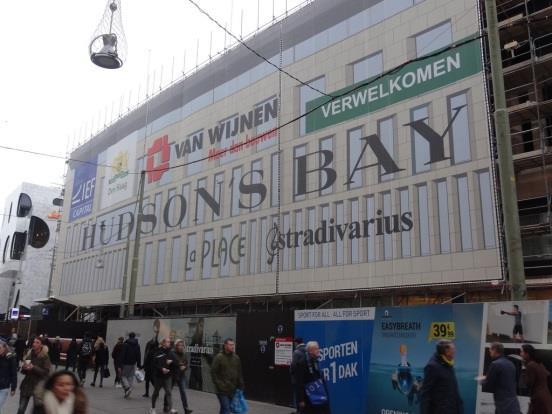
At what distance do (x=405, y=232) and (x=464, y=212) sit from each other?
2576 millimetres

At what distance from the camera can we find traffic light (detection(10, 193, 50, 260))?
6681cm

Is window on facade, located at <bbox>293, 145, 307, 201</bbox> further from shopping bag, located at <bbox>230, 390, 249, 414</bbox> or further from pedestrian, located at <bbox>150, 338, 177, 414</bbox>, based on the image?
shopping bag, located at <bbox>230, 390, 249, 414</bbox>

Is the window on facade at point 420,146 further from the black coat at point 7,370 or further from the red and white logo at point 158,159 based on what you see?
the red and white logo at point 158,159

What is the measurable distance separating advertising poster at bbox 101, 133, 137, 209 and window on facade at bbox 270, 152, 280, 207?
1551cm

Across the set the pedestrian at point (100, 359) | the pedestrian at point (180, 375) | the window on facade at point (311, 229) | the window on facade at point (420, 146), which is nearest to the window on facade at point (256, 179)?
the window on facade at point (311, 229)

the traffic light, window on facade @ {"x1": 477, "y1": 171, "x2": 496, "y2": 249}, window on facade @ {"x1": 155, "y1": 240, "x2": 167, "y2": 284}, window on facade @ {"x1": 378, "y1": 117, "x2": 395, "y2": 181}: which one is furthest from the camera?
the traffic light

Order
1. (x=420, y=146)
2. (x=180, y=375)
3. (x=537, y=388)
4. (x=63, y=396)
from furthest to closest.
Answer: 1. (x=420, y=146)
2. (x=180, y=375)
3. (x=537, y=388)
4. (x=63, y=396)

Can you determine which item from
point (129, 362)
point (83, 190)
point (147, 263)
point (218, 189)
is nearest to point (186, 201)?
point (218, 189)

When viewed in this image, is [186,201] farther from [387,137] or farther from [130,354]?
[130,354]

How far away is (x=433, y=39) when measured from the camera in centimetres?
2294

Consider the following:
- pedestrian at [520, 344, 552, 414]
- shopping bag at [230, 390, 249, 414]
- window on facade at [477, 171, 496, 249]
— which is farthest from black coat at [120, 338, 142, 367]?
window on facade at [477, 171, 496, 249]

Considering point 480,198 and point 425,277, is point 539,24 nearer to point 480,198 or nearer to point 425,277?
point 480,198

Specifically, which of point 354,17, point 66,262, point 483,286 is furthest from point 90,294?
point 483,286

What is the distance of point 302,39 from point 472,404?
23.5 meters
